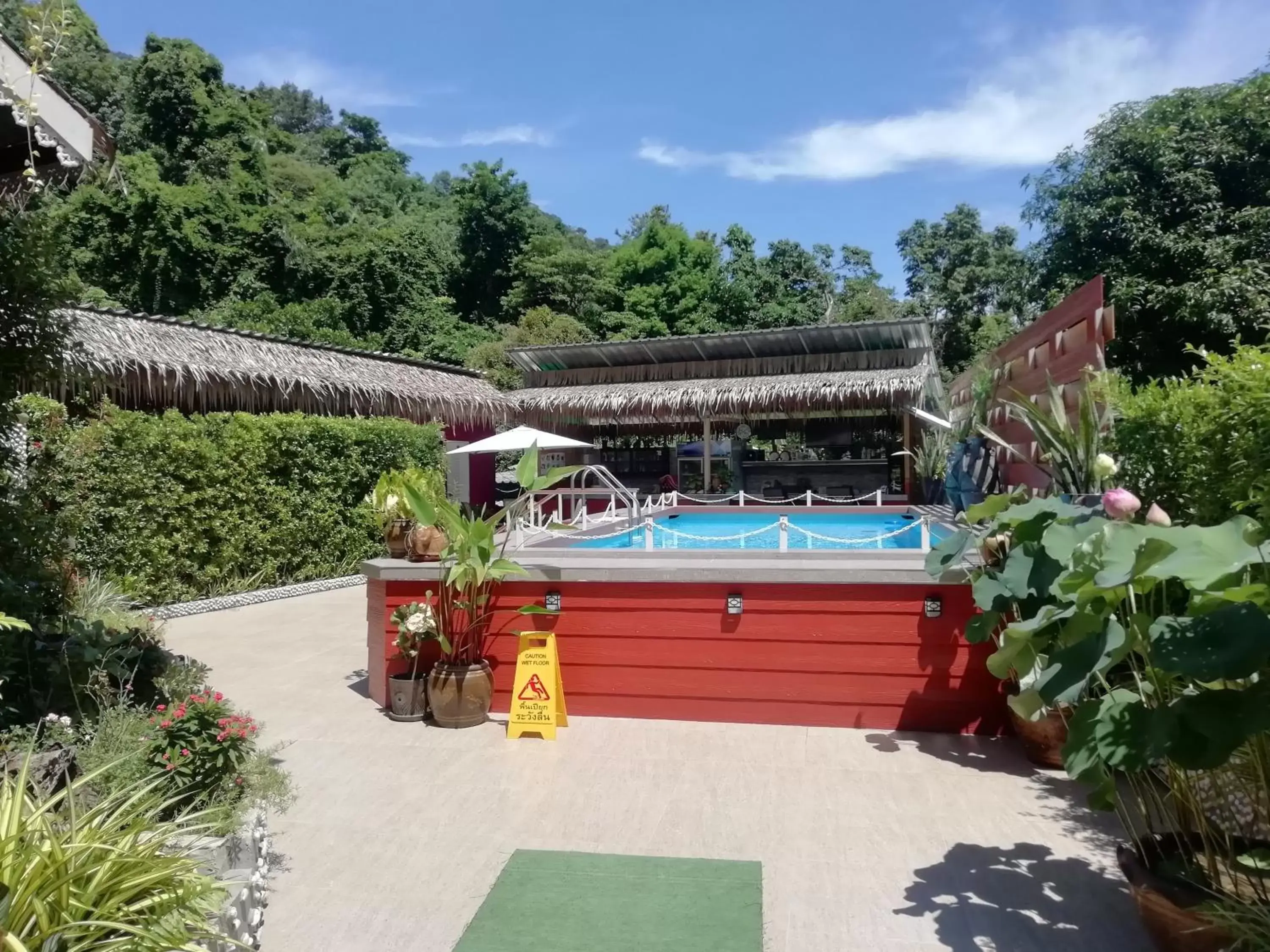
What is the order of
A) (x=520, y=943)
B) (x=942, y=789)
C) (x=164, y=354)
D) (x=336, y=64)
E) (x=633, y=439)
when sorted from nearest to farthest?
(x=520, y=943), (x=942, y=789), (x=164, y=354), (x=336, y=64), (x=633, y=439)

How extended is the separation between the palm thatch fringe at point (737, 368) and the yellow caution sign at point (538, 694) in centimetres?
1398

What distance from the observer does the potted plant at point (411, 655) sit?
5977 mm

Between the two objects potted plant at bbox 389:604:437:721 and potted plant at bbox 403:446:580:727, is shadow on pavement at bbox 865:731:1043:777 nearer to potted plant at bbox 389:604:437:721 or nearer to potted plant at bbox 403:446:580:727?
potted plant at bbox 403:446:580:727

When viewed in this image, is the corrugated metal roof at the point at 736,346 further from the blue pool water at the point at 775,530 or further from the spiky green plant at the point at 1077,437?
the spiky green plant at the point at 1077,437

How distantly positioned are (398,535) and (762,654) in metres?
3.11

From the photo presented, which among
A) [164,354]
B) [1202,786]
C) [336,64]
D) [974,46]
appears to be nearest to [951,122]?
[974,46]

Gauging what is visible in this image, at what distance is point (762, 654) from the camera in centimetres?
601

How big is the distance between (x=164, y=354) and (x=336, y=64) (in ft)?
25.1

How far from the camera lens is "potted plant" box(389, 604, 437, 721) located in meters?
5.98

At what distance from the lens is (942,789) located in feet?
15.6

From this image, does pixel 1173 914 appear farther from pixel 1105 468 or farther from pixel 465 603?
pixel 465 603

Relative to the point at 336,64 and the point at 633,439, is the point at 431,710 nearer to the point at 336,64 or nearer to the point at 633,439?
the point at 336,64

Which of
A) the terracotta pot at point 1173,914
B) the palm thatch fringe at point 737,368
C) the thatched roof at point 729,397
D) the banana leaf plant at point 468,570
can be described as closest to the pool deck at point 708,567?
the banana leaf plant at point 468,570

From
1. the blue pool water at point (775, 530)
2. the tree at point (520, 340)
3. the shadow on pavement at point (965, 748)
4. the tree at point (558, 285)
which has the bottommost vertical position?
the shadow on pavement at point (965, 748)
